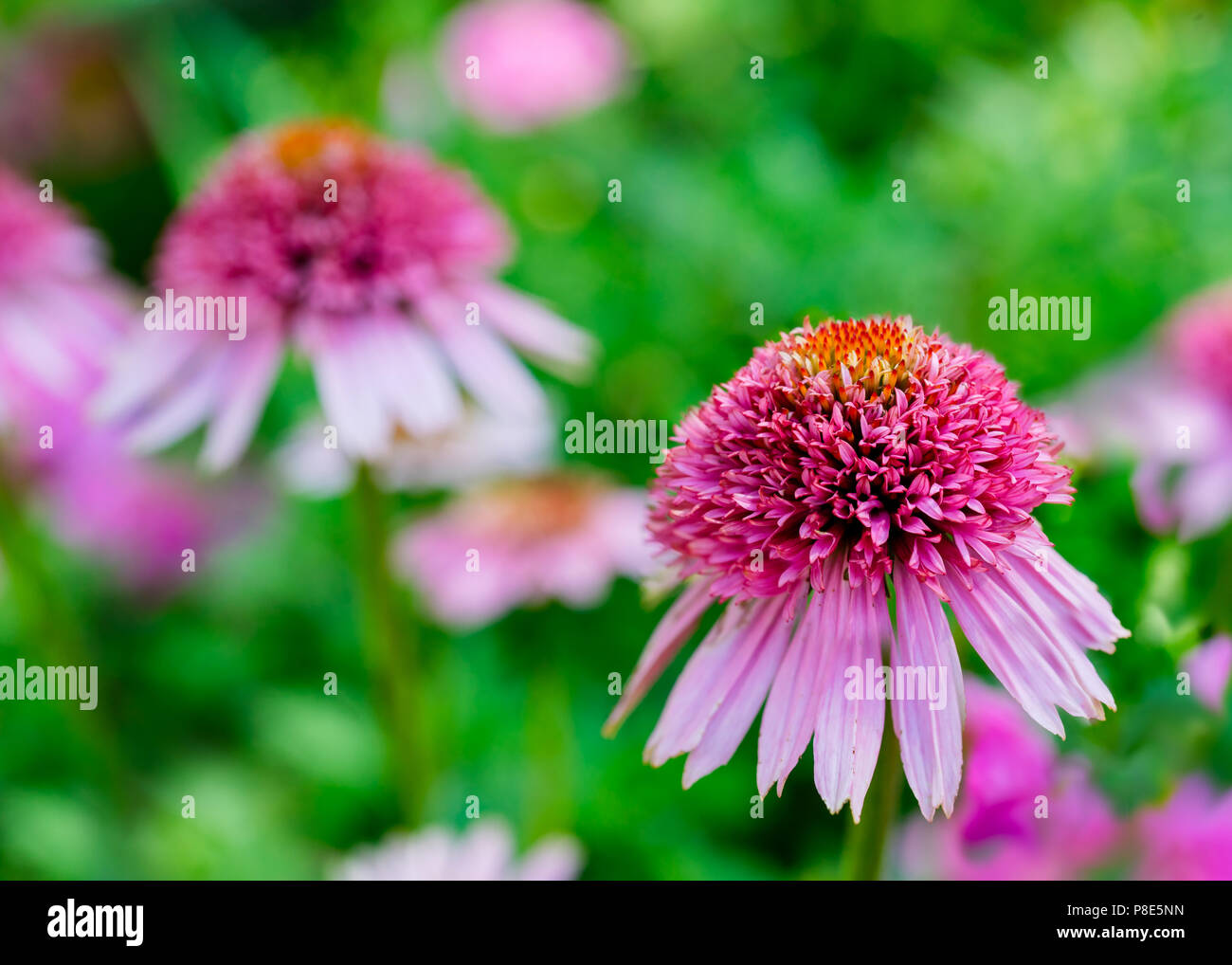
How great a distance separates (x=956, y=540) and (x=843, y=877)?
21cm

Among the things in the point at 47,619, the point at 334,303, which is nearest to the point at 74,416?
the point at 47,619

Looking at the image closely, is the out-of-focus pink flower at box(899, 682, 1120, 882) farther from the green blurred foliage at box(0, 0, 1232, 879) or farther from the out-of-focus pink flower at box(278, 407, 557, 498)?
the out-of-focus pink flower at box(278, 407, 557, 498)

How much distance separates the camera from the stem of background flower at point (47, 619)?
38.8 inches

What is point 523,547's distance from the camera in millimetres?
1252

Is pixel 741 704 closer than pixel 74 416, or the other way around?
pixel 741 704

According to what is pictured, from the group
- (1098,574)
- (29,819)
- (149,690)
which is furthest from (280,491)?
(1098,574)

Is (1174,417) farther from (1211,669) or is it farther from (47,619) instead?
(47,619)

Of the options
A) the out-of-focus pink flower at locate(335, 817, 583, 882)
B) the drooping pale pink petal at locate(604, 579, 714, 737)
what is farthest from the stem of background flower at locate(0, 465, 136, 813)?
the drooping pale pink petal at locate(604, 579, 714, 737)

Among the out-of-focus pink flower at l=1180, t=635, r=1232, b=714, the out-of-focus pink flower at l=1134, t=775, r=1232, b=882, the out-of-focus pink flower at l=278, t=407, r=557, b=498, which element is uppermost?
the out-of-focus pink flower at l=278, t=407, r=557, b=498

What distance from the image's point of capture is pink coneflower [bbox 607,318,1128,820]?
505mm

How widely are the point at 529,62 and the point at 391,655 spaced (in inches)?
43.8

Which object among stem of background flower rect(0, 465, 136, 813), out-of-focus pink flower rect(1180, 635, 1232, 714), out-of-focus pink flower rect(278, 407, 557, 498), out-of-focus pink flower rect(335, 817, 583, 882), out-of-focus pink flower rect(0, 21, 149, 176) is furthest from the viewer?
Result: out-of-focus pink flower rect(0, 21, 149, 176)

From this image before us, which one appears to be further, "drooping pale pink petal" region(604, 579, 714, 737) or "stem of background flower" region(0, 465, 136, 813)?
"stem of background flower" region(0, 465, 136, 813)

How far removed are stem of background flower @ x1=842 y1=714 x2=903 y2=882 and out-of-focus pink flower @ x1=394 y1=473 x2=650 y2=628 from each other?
53cm
